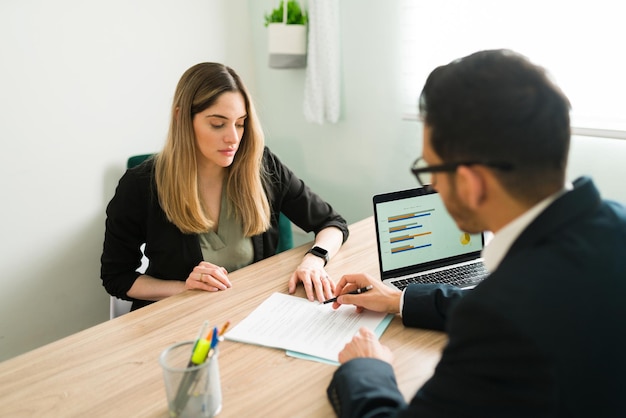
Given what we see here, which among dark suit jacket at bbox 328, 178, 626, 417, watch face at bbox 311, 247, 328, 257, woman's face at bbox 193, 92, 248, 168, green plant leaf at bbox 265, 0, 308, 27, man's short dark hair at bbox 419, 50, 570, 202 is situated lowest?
watch face at bbox 311, 247, 328, 257

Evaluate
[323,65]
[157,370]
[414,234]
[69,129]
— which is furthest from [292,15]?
[157,370]

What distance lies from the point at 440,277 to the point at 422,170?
70 cm

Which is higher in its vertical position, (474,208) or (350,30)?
(350,30)

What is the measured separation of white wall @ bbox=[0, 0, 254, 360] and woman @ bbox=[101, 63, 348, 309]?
63cm

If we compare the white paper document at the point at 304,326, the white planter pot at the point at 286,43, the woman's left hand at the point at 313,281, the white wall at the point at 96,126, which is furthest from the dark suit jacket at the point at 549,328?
the white planter pot at the point at 286,43

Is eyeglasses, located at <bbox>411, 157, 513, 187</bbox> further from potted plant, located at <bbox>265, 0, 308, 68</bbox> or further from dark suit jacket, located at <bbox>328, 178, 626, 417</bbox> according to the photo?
potted plant, located at <bbox>265, 0, 308, 68</bbox>

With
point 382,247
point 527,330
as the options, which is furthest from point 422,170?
point 382,247

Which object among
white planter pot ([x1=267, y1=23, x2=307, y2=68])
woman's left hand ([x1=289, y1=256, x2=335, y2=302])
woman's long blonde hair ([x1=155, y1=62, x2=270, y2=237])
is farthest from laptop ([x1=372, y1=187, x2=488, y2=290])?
white planter pot ([x1=267, y1=23, x2=307, y2=68])

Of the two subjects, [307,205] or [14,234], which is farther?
[14,234]

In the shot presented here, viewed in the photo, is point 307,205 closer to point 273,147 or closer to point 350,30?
point 350,30

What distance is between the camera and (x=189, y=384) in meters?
0.90

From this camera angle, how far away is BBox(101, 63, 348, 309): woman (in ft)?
5.35

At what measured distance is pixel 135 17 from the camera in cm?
229

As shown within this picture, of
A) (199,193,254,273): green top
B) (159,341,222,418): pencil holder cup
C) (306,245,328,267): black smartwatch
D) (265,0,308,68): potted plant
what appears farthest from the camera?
(265,0,308,68): potted plant
